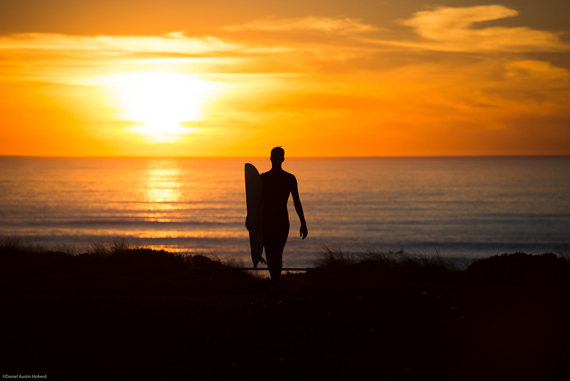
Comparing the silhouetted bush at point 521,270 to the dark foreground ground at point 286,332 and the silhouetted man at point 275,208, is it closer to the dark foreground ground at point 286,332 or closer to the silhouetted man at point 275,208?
the dark foreground ground at point 286,332

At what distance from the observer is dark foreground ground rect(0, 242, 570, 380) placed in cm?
500

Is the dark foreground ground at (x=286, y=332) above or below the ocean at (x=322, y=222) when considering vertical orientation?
above

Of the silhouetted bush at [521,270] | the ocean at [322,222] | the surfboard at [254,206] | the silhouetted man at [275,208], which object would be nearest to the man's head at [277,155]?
the silhouetted man at [275,208]

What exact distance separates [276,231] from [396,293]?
2.04m

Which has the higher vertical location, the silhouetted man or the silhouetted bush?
the silhouetted man

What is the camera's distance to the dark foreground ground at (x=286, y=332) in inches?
197

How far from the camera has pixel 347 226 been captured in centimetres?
4969

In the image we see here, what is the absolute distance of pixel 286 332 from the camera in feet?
19.2

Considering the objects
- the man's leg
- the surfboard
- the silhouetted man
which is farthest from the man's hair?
the man's leg

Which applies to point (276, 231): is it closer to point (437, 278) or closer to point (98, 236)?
point (437, 278)

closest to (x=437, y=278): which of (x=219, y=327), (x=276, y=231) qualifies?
(x=276, y=231)

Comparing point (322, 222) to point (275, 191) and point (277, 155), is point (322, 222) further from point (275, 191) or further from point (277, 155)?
point (277, 155)

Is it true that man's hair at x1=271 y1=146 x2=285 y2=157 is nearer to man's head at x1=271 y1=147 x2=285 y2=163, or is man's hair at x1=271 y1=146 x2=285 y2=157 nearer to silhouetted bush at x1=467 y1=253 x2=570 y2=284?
man's head at x1=271 y1=147 x2=285 y2=163

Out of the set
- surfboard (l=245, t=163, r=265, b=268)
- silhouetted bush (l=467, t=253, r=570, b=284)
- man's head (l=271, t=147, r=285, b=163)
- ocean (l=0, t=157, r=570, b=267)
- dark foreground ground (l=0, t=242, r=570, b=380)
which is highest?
man's head (l=271, t=147, r=285, b=163)
